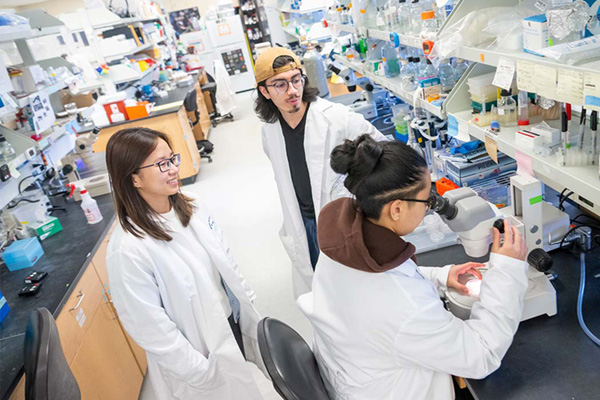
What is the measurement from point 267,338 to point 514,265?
26.6 inches

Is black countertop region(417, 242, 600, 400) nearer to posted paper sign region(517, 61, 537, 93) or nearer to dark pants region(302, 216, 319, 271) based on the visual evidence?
posted paper sign region(517, 61, 537, 93)

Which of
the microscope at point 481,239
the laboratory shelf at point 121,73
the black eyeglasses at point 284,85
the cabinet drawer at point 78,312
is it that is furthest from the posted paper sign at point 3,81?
the laboratory shelf at point 121,73

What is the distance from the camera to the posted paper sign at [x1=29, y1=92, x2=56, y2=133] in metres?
2.61

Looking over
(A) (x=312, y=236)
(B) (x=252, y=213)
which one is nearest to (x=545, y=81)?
(A) (x=312, y=236)

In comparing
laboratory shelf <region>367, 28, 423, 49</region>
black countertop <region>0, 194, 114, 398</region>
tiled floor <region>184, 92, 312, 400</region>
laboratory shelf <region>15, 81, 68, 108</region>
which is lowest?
tiled floor <region>184, 92, 312, 400</region>

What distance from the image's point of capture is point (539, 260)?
1229 millimetres

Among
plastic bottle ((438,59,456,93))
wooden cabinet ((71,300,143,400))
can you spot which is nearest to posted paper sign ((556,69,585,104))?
plastic bottle ((438,59,456,93))

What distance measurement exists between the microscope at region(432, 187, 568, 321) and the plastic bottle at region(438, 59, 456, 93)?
99cm

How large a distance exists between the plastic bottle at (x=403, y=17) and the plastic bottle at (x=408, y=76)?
162 mm

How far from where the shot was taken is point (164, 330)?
148 cm

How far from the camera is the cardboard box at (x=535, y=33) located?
3.95 ft

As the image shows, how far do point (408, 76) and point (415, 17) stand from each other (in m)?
0.30

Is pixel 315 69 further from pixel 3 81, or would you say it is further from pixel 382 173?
pixel 382 173

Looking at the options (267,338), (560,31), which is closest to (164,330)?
(267,338)
